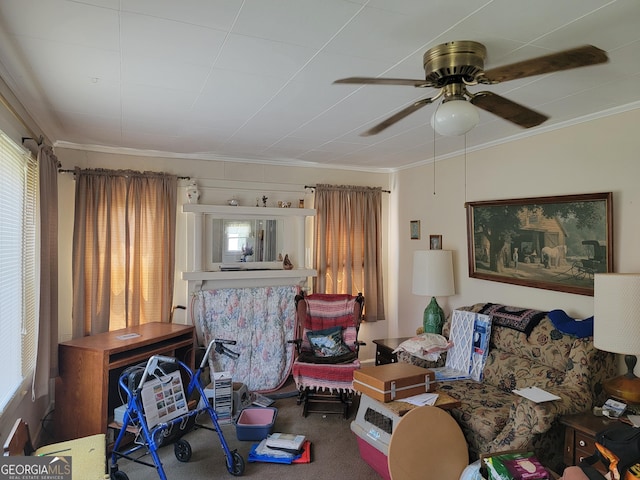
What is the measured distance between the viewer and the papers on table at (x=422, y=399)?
265 centimetres

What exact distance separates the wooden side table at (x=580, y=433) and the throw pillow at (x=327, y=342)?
82.1 inches

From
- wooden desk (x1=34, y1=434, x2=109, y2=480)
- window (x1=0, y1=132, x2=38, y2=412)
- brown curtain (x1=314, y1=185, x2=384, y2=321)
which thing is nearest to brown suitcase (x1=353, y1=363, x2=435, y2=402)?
wooden desk (x1=34, y1=434, x2=109, y2=480)

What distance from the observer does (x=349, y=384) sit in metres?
3.72

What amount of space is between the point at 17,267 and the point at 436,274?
3289 millimetres

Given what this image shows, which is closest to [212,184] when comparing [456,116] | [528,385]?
[456,116]

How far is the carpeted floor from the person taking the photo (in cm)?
281

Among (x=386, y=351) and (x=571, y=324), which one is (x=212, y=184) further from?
(x=571, y=324)

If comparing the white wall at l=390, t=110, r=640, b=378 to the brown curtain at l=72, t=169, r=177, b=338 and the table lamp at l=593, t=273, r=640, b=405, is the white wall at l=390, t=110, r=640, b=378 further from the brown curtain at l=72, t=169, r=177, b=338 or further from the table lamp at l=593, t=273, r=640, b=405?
the brown curtain at l=72, t=169, r=177, b=338

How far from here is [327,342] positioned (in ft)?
13.5

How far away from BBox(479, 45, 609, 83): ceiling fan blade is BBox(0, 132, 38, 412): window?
2.54 meters

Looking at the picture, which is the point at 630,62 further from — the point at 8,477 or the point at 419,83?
the point at 8,477

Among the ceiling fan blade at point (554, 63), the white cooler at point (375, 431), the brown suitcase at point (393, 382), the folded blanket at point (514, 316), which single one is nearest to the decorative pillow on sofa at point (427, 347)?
the folded blanket at point (514, 316)

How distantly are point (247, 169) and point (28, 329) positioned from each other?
2.54 meters

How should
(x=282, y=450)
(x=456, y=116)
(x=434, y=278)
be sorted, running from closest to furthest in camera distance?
(x=456, y=116) < (x=282, y=450) < (x=434, y=278)
